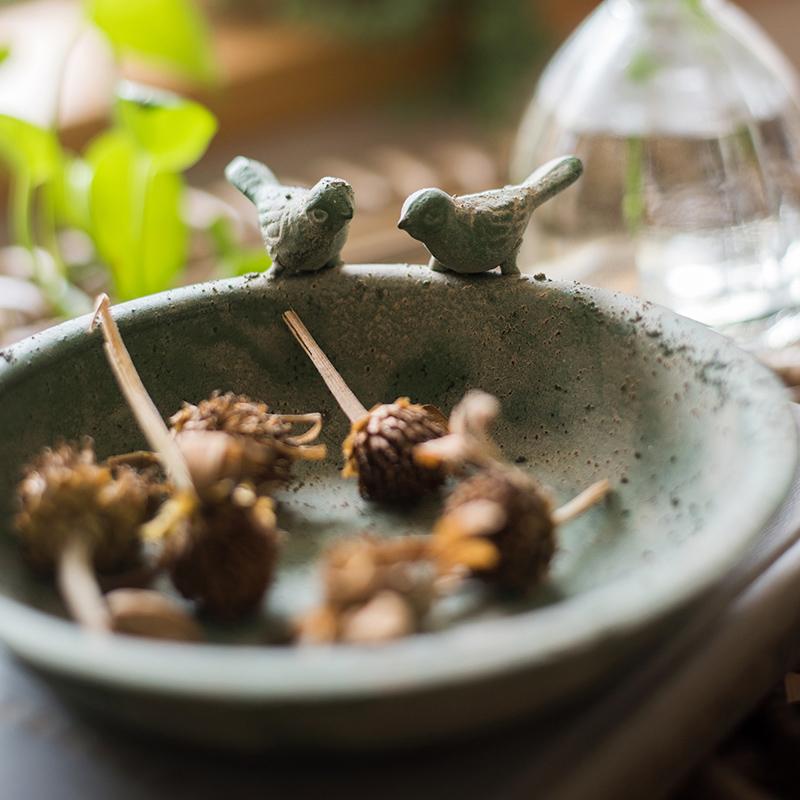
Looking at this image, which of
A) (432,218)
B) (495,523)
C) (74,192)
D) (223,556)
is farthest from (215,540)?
(74,192)

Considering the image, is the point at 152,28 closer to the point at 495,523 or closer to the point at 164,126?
the point at 164,126

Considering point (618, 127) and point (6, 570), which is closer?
point (6, 570)

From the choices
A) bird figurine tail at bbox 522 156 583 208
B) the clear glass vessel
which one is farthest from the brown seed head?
the clear glass vessel

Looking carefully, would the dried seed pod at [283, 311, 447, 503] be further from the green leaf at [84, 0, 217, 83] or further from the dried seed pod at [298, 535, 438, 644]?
the green leaf at [84, 0, 217, 83]

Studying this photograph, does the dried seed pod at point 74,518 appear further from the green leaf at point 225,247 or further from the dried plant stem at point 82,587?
the green leaf at point 225,247

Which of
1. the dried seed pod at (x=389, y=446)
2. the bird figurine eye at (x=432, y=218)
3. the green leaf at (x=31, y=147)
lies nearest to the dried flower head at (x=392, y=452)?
the dried seed pod at (x=389, y=446)

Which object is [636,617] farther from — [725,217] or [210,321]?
[725,217]

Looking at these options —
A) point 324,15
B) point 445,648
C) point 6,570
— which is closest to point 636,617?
point 445,648
